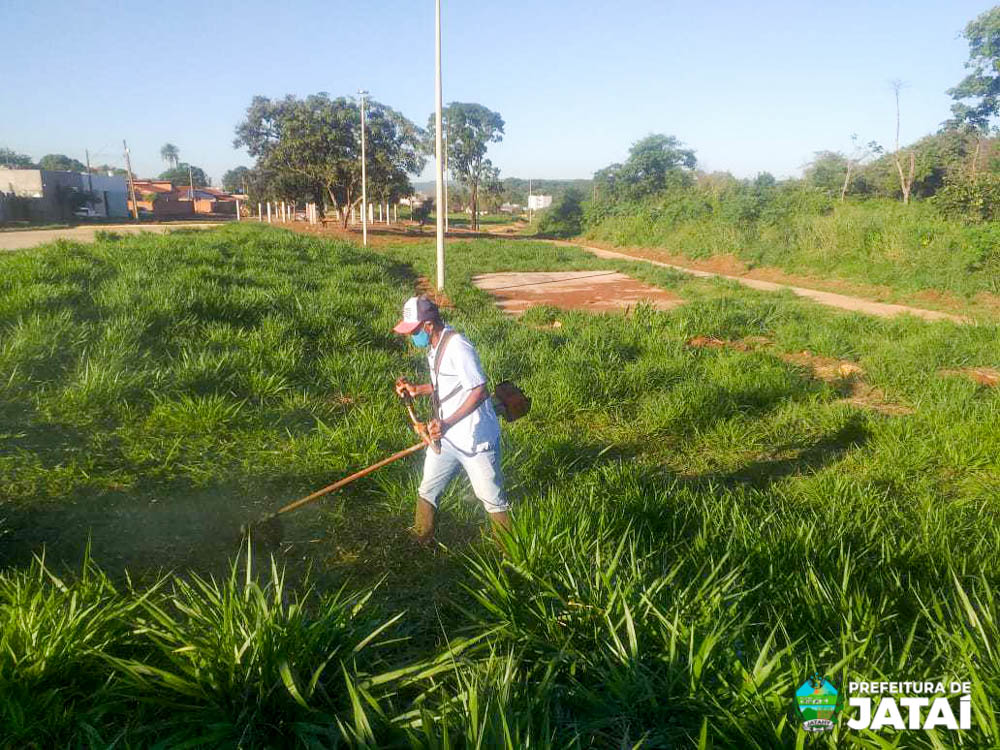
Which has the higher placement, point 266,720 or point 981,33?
point 981,33

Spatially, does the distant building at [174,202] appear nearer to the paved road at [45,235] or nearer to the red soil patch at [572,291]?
the paved road at [45,235]

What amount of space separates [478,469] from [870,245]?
17067mm

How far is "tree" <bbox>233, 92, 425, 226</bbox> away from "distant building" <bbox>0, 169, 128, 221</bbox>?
1435 cm

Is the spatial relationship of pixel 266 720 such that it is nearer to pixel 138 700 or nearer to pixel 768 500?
pixel 138 700

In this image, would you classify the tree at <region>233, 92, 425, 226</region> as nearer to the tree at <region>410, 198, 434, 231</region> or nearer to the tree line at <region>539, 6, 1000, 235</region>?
the tree line at <region>539, 6, 1000, 235</region>

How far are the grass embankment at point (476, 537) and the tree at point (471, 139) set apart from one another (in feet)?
143

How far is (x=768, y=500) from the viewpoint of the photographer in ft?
13.1

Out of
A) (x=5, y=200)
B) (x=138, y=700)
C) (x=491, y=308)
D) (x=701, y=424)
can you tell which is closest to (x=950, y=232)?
(x=491, y=308)

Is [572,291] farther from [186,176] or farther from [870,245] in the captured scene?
[186,176]

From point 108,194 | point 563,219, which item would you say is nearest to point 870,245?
point 563,219

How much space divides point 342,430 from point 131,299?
362 centimetres

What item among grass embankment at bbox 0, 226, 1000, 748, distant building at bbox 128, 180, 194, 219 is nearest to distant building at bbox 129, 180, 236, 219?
distant building at bbox 128, 180, 194, 219

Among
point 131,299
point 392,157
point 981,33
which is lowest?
point 131,299

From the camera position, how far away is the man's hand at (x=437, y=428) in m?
3.47
